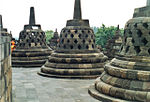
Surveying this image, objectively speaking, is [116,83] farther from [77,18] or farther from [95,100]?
[77,18]

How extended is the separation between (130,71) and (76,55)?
23.0ft

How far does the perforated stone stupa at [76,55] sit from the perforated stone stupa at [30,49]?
16.8 feet

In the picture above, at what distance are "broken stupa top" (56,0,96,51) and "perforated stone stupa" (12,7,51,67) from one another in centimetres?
554

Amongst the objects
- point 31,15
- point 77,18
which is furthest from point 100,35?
point 77,18

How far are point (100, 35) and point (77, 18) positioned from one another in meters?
47.8

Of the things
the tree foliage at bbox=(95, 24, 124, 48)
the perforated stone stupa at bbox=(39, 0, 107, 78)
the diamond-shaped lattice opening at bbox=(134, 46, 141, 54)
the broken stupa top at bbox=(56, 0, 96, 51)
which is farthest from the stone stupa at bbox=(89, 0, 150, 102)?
the tree foliage at bbox=(95, 24, 124, 48)

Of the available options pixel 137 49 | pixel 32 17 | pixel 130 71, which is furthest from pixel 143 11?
pixel 32 17

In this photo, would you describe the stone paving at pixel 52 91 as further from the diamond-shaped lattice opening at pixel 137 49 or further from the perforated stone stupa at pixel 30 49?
the perforated stone stupa at pixel 30 49

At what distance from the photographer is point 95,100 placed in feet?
32.0

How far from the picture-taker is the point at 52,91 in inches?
452

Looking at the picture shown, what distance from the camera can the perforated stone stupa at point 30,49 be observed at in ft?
70.6

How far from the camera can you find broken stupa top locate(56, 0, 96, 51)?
16.4 metres

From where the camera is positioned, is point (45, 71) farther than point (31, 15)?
No

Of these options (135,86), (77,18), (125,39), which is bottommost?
(135,86)
